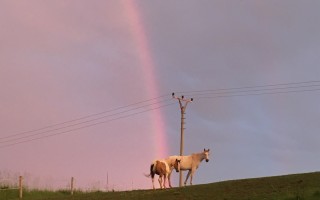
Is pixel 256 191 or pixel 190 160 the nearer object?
pixel 256 191

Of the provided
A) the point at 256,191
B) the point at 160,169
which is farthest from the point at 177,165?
the point at 256,191

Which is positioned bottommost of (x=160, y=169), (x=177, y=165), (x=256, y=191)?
(x=256, y=191)

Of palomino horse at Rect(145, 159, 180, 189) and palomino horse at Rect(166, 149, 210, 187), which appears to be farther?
palomino horse at Rect(166, 149, 210, 187)

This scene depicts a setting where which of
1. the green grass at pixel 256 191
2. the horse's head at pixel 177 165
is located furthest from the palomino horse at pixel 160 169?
the green grass at pixel 256 191

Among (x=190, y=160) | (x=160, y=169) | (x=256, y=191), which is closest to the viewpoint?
(x=256, y=191)

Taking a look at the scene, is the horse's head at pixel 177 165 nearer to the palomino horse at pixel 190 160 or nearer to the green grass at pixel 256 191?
the palomino horse at pixel 190 160

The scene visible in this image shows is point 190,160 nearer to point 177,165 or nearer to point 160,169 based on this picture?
point 177,165

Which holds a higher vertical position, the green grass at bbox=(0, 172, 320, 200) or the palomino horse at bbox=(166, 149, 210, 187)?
the palomino horse at bbox=(166, 149, 210, 187)

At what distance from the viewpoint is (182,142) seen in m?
59.9

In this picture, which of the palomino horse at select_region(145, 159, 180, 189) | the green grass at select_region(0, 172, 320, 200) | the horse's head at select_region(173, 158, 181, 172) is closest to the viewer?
the green grass at select_region(0, 172, 320, 200)

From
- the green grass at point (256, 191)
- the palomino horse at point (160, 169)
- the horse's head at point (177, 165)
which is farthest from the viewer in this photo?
the horse's head at point (177, 165)

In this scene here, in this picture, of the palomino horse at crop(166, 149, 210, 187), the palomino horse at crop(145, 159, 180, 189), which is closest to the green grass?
the palomino horse at crop(145, 159, 180, 189)

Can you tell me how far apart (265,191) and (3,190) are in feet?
107

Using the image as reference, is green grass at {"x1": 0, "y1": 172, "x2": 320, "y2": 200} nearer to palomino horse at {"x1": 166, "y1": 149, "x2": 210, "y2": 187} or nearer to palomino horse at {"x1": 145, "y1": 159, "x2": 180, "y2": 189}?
palomino horse at {"x1": 145, "y1": 159, "x2": 180, "y2": 189}
